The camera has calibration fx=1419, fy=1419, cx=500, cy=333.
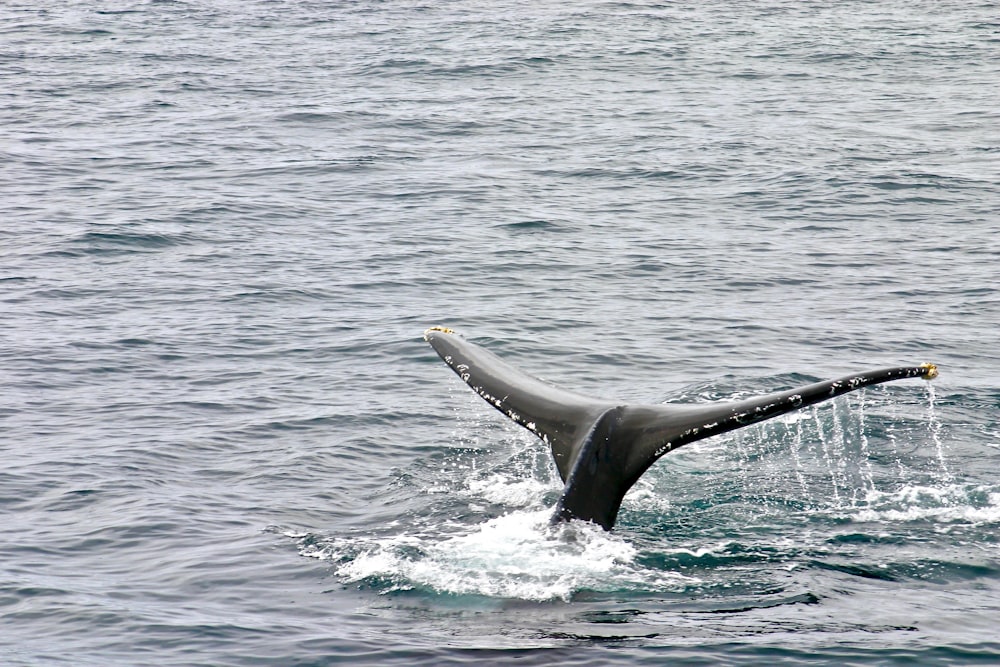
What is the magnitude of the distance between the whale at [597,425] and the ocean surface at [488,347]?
38 centimetres

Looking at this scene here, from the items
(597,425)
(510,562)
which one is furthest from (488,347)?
(597,425)

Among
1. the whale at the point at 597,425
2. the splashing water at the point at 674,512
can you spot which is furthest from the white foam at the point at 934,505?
the whale at the point at 597,425

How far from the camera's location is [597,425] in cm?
937

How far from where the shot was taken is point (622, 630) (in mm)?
8727

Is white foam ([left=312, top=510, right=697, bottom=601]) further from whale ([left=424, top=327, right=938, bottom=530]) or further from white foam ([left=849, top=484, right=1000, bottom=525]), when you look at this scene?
white foam ([left=849, top=484, right=1000, bottom=525])

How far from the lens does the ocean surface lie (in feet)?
30.3

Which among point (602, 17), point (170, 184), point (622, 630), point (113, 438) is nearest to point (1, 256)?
point (170, 184)

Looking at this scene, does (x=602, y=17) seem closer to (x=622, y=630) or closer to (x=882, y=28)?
(x=882, y=28)

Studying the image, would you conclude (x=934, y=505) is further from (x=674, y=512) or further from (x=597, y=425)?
(x=597, y=425)

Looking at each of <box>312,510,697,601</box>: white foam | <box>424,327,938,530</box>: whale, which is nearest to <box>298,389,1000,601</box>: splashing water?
<box>312,510,697,601</box>: white foam

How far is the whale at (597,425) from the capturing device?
8914 mm

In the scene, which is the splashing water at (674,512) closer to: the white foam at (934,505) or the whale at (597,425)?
the white foam at (934,505)

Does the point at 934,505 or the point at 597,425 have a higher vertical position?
the point at 597,425

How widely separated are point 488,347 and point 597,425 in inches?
273
